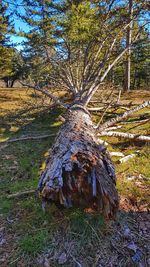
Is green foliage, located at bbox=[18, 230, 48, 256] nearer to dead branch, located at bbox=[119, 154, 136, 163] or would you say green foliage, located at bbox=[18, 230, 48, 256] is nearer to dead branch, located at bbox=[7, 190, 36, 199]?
dead branch, located at bbox=[7, 190, 36, 199]

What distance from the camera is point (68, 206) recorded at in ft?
7.19

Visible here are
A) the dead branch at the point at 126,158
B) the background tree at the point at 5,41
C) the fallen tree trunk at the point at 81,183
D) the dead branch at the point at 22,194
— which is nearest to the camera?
the fallen tree trunk at the point at 81,183

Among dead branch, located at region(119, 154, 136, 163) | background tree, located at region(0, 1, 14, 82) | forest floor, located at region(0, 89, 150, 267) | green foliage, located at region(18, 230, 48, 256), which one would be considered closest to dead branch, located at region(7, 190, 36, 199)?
forest floor, located at region(0, 89, 150, 267)

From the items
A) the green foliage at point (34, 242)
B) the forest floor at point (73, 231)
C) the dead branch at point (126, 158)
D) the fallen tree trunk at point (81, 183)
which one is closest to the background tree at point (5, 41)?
the dead branch at point (126, 158)

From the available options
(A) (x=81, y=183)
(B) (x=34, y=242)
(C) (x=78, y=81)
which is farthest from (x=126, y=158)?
(C) (x=78, y=81)

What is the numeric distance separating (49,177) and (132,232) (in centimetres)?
98

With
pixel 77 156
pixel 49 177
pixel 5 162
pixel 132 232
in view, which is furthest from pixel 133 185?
pixel 5 162

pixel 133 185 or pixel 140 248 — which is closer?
pixel 140 248

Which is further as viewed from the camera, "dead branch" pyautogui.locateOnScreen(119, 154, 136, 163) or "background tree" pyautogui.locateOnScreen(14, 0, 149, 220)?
"dead branch" pyautogui.locateOnScreen(119, 154, 136, 163)

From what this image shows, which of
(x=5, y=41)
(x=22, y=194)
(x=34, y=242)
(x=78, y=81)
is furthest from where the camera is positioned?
(x=5, y=41)

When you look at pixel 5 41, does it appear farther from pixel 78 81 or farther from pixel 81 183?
pixel 81 183

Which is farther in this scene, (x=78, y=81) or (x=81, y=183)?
(x=78, y=81)

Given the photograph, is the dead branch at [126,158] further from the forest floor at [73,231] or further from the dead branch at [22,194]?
the dead branch at [22,194]

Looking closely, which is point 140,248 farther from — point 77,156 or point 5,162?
point 5,162
